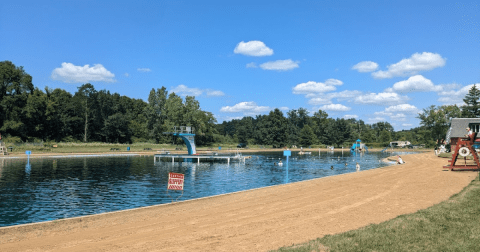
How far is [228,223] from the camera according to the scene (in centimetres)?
1421

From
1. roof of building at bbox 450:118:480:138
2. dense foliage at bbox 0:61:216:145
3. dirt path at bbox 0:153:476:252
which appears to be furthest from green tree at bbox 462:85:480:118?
dirt path at bbox 0:153:476:252

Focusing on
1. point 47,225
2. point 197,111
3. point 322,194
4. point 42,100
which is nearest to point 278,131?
point 197,111

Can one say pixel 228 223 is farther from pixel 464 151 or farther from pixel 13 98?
pixel 13 98

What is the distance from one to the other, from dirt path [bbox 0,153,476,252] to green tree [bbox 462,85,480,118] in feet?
393

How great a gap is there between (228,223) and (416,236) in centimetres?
722

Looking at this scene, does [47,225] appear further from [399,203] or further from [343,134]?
[343,134]

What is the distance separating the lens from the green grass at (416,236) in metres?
9.52

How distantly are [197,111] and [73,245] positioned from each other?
347 ft

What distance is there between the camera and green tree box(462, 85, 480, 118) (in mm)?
119500

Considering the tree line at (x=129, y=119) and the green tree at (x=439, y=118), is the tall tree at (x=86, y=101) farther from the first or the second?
the green tree at (x=439, y=118)

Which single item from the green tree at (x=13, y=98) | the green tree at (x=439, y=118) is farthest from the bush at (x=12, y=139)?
the green tree at (x=439, y=118)

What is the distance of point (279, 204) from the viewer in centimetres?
1848

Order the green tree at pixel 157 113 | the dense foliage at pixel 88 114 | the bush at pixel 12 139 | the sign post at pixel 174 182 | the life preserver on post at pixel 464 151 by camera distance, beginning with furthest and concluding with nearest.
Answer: the green tree at pixel 157 113 < the dense foliage at pixel 88 114 < the bush at pixel 12 139 < the life preserver on post at pixel 464 151 < the sign post at pixel 174 182

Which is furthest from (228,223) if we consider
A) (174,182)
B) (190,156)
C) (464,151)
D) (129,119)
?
(129,119)
